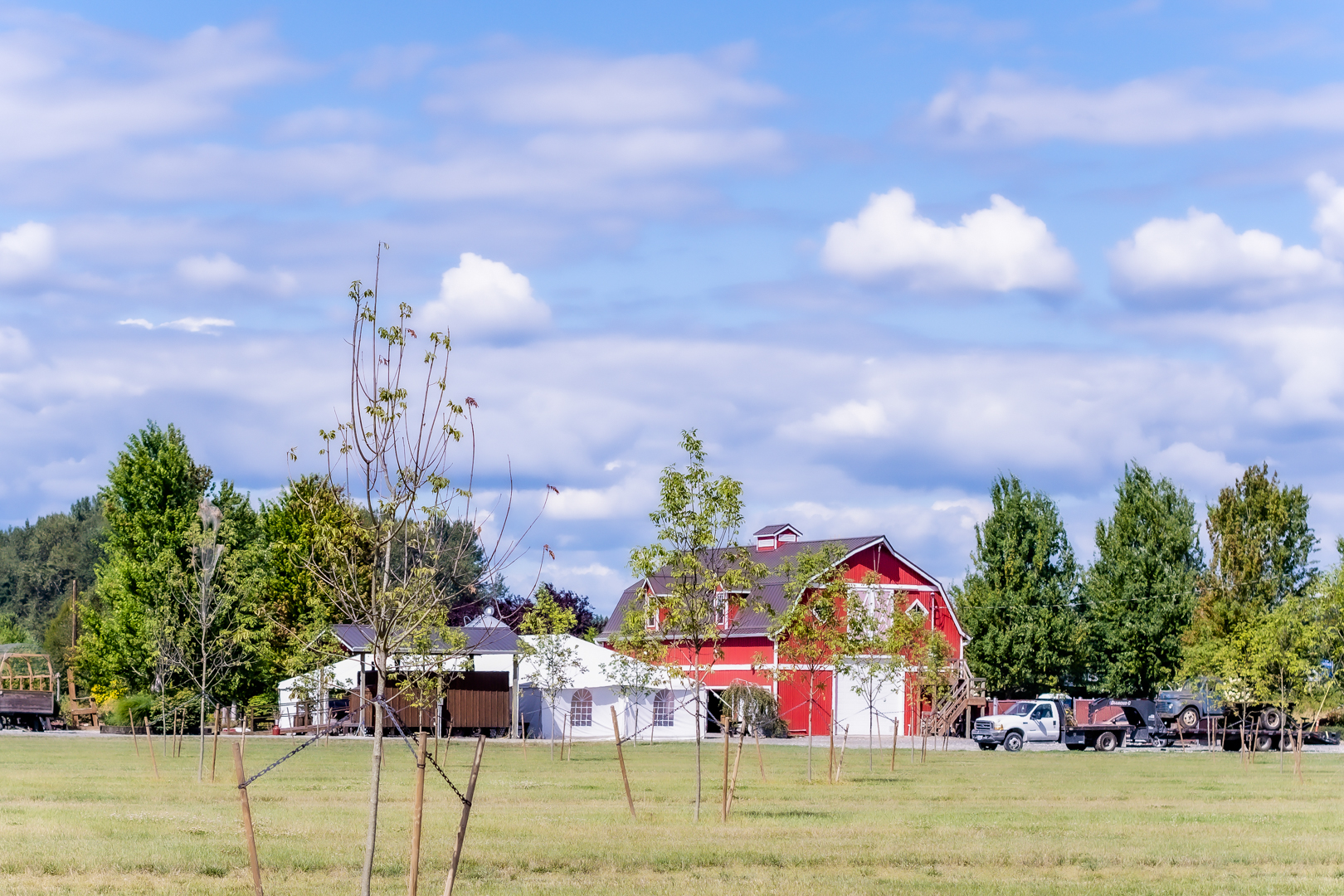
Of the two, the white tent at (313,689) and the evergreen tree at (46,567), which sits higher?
the evergreen tree at (46,567)

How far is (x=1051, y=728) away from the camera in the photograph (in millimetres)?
54219

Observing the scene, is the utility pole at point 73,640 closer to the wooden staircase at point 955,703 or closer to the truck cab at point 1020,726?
the wooden staircase at point 955,703

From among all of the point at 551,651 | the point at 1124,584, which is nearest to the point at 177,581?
the point at 551,651

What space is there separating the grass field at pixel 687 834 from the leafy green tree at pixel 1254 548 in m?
33.1

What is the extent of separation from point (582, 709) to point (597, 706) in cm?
64

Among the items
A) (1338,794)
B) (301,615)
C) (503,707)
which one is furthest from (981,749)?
(301,615)

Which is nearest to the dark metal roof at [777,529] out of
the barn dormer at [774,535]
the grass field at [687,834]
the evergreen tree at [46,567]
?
the barn dormer at [774,535]

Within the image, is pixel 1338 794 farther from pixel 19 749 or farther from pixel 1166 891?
pixel 19 749

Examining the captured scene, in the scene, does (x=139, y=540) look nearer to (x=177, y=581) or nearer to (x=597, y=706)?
(x=177, y=581)

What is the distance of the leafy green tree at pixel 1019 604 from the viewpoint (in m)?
66.2

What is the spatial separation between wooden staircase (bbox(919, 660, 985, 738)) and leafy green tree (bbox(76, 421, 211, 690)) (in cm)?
3036

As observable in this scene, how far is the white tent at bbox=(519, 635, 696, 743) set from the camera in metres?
57.9

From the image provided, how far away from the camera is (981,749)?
52188 mm

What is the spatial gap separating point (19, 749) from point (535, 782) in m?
21.5
